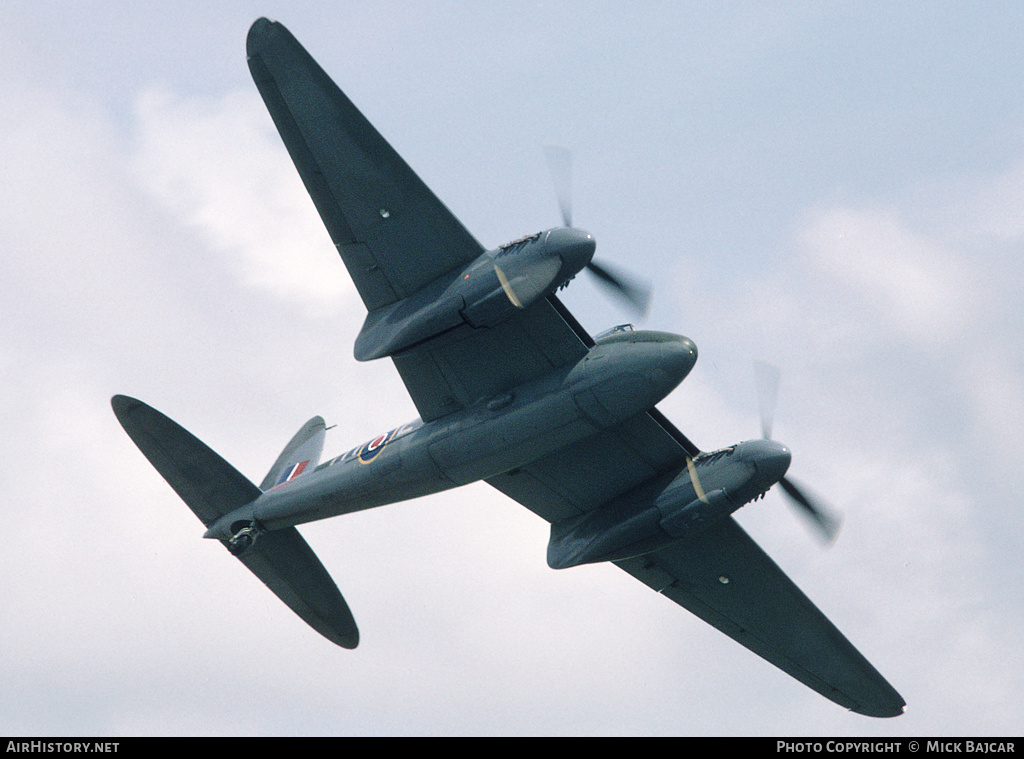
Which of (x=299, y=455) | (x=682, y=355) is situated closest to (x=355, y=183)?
(x=682, y=355)

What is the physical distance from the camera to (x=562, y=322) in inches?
920

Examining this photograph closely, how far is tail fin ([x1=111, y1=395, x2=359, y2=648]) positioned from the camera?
2645cm

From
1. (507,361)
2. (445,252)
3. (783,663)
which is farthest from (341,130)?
(783,663)

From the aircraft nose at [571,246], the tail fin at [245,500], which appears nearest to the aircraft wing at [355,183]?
the aircraft nose at [571,246]

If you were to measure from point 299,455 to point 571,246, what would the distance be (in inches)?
511

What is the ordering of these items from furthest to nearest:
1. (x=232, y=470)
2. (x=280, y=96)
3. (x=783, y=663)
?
(x=783, y=663) < (x=232, y=470) < (x=280, y=96)

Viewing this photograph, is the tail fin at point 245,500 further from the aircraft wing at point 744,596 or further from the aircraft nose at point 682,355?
the aircraft nose at point 682,355

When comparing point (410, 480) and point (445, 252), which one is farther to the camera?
point (410, 480)

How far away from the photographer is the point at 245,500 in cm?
2780

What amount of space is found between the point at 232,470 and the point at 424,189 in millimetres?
9812

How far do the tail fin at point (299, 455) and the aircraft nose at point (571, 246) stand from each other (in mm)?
11304

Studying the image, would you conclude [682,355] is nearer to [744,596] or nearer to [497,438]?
[497,438]
